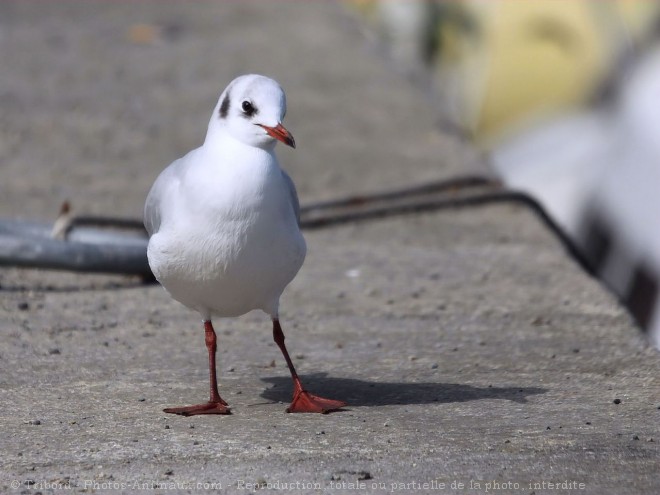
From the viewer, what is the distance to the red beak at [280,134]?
4.03 meters

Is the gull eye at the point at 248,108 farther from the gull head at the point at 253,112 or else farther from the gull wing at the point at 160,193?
the gull wing at the point at 160,193

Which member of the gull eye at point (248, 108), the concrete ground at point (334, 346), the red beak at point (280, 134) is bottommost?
the concrete ground at point (334, 346)

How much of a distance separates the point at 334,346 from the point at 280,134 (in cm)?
136

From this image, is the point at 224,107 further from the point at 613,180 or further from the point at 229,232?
the point at 613,180

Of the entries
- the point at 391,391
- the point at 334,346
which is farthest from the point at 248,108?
the point at 334,346

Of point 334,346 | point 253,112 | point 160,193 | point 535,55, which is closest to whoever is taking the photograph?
Answer: point 253,112

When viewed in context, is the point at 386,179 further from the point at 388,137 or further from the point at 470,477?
the point at 470,477

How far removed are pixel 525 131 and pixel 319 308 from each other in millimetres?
6950

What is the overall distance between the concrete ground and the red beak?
918 millimetres

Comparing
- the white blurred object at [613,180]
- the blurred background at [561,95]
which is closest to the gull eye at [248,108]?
the white blurred object at [613,180]

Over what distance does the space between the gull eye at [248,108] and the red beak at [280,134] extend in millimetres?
57

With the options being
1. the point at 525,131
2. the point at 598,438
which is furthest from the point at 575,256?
the point at 525,131

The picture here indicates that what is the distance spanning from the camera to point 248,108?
416cm

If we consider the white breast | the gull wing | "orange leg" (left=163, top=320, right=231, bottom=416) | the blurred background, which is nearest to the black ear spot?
the white breast
